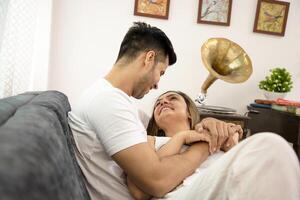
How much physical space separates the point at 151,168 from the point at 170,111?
22.9 inches

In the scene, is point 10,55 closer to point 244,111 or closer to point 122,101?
point 122,101

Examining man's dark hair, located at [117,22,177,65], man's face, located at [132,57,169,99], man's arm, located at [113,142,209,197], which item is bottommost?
man's arm, located at [113,142,209,197]

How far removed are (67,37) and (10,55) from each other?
1025 mm

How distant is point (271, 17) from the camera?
281 centimetres

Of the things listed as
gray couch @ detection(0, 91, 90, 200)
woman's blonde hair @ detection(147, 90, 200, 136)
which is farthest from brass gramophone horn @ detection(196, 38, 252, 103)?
gray couch @ detection(0, 91, 90, 200)

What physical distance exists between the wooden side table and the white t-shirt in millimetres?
1577

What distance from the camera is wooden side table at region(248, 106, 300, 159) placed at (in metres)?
2.25

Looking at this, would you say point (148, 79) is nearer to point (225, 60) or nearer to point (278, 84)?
point (225, 60)

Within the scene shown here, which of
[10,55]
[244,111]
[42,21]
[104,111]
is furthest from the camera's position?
[244,111]

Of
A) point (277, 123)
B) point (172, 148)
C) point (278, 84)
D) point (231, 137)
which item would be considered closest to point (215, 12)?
point (278, 84)

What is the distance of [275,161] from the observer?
2.32 feet

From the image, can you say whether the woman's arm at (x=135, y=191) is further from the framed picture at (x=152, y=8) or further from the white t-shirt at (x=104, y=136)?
the framed picture at (x=152, y=8)

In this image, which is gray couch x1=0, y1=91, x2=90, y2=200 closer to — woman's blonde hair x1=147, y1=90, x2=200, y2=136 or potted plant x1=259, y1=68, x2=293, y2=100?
woman's blonde hair x1=147, y1=90, x2=200, y2=136

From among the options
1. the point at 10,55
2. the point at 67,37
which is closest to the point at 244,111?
the point at 67,37
